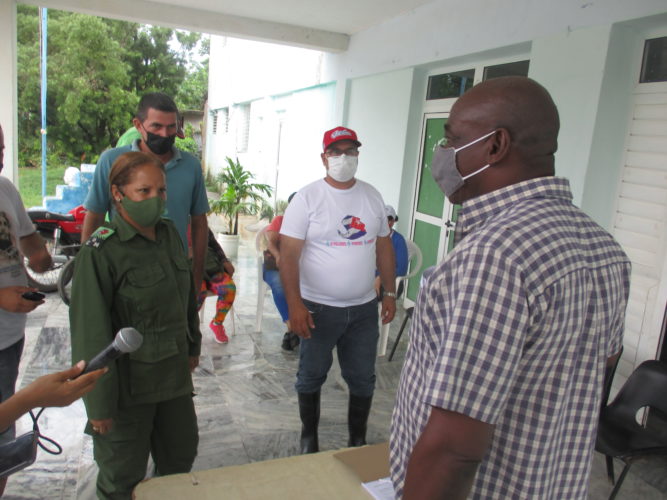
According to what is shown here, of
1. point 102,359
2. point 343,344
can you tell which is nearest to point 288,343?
point 343,344

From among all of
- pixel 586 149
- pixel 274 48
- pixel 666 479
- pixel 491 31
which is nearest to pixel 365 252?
pixel 586 149

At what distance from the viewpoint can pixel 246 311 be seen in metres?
5.31

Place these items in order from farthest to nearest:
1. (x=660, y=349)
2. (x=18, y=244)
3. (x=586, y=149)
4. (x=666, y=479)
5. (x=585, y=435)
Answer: (x=586, y=149), (x=660, y=349), (x=666, y=479), (x=18, y=244), (x=585, y=435)

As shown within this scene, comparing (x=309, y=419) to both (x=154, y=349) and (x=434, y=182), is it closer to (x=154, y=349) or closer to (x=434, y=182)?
(x=154, y=349)

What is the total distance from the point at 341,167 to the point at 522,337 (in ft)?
6.21

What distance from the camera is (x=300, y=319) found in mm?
2465

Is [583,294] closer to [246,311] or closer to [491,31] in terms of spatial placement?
[491,31]

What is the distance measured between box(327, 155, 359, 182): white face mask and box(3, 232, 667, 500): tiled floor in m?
1.61

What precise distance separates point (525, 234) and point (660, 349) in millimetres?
2894

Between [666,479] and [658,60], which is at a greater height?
[658,60]

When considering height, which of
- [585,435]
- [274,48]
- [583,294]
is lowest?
[585,435]

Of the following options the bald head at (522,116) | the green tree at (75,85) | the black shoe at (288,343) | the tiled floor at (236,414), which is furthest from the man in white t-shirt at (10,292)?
the green tree at (75,85)

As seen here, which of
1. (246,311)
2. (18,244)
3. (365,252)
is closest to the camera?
(18,244)

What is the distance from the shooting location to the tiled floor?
104 inches
